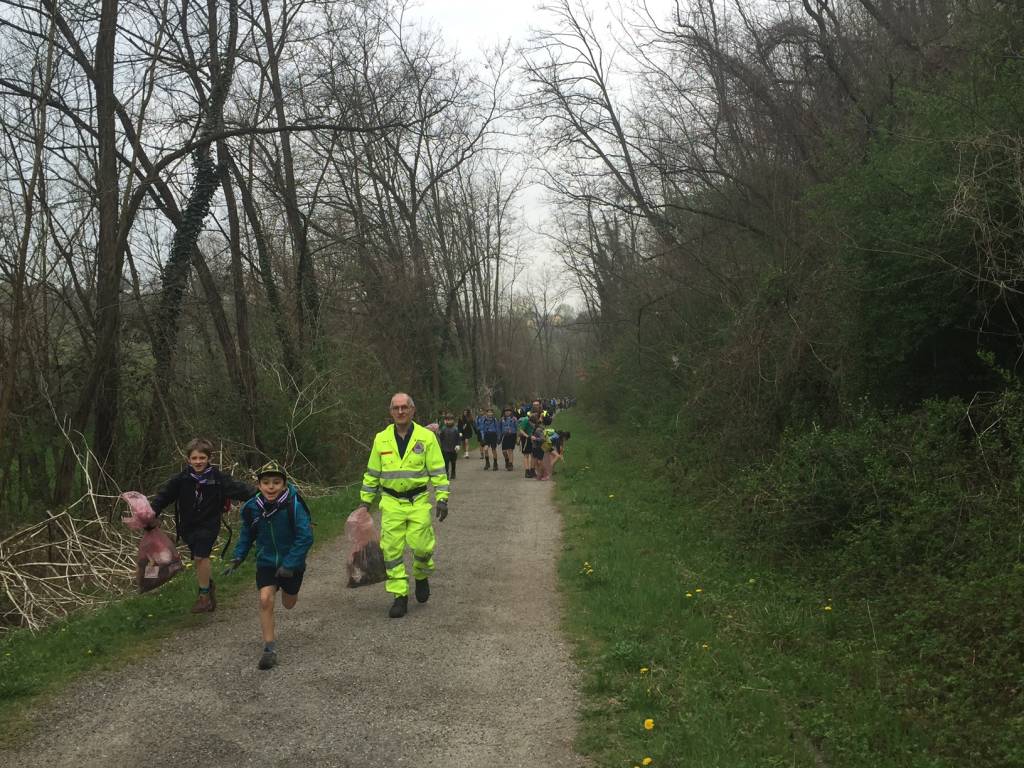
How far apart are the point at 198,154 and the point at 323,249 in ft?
22.5

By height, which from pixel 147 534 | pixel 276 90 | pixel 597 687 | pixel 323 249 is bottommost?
pixel 597 687

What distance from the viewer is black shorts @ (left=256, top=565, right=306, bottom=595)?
19.9 feet

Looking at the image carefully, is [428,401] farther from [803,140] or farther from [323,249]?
[803,140]

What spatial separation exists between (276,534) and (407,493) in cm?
136

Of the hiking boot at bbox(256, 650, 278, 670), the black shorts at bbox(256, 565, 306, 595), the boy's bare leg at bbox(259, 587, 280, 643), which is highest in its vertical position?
the black shorts at bbox(256, 565, 306, 595)

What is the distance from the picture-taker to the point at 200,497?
7.00 m

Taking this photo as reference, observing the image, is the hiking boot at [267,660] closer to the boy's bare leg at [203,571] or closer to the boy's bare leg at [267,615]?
the boy's bare leg at [267,615]

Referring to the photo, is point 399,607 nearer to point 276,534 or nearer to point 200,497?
point 276,534

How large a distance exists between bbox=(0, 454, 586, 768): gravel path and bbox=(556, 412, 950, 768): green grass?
324 millimetres

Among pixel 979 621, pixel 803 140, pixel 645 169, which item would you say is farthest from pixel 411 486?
pixel 645 169

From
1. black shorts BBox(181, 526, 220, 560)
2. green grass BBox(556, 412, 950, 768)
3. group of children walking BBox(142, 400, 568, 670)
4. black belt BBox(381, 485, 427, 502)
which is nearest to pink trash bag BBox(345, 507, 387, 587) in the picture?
black belt BBox(381, 485, 427, 502)

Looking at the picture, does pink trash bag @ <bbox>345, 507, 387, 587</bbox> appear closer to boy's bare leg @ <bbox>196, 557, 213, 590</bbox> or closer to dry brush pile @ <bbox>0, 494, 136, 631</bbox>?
boy's bare leg @ <bbox>196, 557, 213, 590</bbox>

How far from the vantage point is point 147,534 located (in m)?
6.88

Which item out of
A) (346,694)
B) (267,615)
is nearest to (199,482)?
(267,615)
